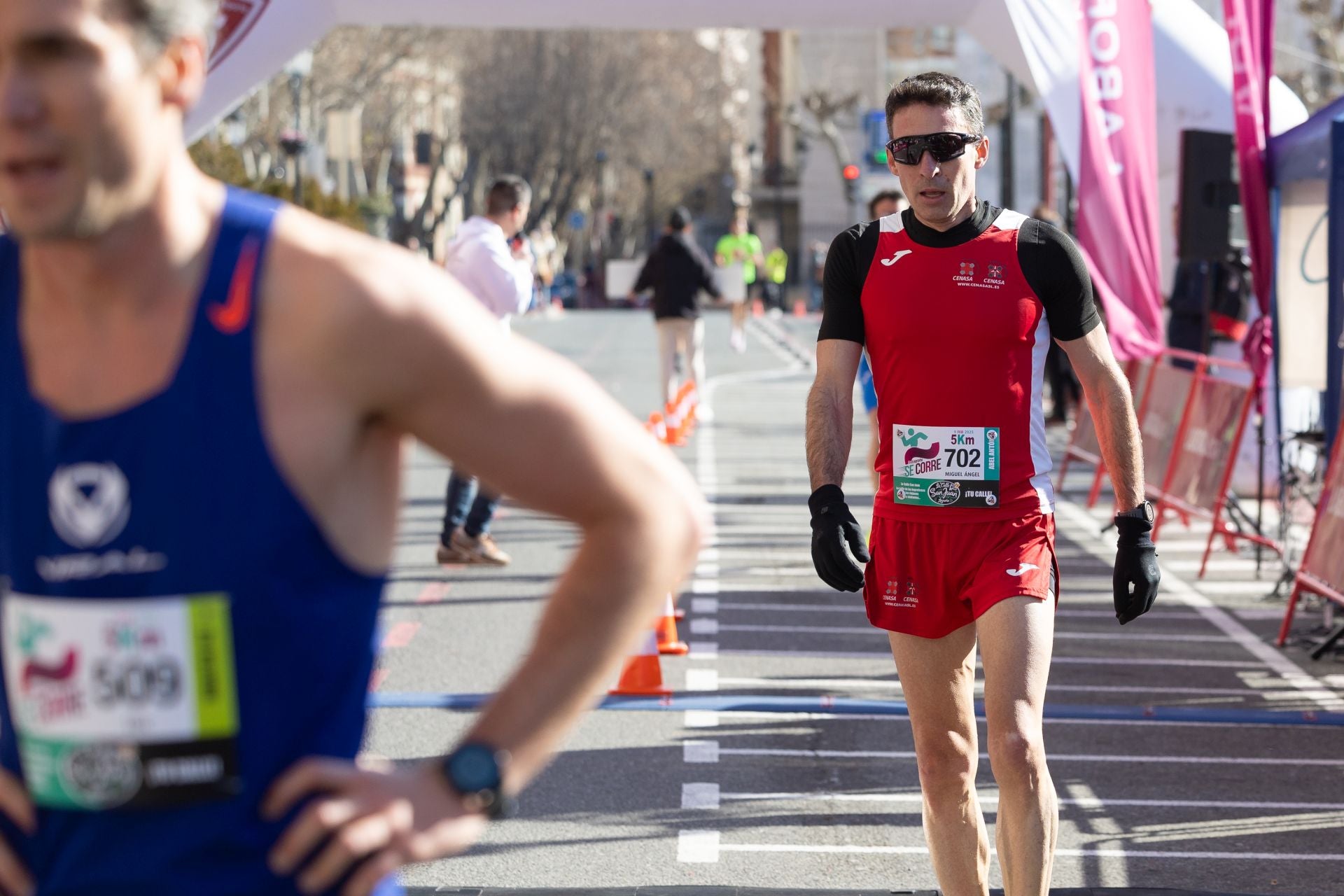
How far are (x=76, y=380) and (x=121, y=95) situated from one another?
0.27 m

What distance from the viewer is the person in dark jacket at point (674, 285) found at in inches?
670

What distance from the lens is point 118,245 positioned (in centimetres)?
168

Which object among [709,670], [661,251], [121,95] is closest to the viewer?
[121,95]

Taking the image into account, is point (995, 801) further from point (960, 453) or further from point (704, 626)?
point (704, 626)

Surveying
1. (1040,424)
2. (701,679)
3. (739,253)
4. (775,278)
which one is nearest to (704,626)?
(701,679)

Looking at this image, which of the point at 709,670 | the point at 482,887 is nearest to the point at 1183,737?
the point at 709,670

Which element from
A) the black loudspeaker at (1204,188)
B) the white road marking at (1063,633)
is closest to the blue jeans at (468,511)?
the white road marking at (1063,633)

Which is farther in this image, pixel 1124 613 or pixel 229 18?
pixel 229 18

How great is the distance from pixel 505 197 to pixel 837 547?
6.79m

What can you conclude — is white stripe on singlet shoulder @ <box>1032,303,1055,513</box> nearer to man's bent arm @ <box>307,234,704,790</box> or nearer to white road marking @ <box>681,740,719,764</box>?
white road marking @ <box>681,740,719,764</box>

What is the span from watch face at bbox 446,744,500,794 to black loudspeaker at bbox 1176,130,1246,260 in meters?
11.0

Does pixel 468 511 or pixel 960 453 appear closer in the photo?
pixel 960 453

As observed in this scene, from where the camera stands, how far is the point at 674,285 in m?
17.0

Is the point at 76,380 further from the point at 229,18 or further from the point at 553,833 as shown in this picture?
the point at 229,18
